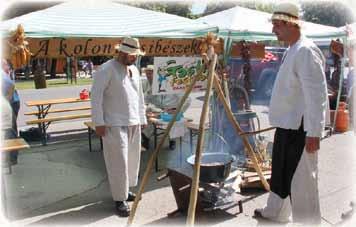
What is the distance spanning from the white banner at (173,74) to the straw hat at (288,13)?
2478 mm

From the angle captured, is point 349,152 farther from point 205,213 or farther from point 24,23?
point 24,23

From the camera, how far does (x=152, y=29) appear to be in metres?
5.21

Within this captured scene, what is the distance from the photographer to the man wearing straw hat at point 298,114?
3.11 m

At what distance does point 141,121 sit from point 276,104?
1.69 meters

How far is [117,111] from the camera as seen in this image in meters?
4.16

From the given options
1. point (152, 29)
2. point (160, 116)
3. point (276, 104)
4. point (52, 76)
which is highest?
point (152, 29)

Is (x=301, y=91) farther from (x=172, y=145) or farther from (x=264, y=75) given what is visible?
(x=264, y=75)

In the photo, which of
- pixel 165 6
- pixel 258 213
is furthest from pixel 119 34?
pixel 165 6

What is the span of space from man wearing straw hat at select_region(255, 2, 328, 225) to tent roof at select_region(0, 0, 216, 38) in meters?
2.19

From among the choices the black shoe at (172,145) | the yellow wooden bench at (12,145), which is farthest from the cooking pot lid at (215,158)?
the black shoe at (172,145)

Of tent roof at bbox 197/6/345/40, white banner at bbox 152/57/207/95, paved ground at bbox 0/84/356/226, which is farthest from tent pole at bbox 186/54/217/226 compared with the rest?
tent roof at bbox 197/6/345/40

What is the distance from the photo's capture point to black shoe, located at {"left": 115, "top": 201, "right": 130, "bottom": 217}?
4.14 m

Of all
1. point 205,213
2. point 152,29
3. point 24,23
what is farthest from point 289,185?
point 24,23

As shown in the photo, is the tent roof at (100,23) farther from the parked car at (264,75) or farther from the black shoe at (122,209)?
the parked car at (264,75)
